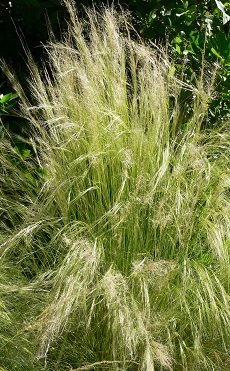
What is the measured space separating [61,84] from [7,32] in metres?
1.33

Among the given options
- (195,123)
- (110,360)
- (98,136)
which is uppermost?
(98,136)

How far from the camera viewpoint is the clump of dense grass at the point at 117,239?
2.45 meters

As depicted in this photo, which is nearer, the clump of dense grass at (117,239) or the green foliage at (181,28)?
the clump of dense grass at (117,239)

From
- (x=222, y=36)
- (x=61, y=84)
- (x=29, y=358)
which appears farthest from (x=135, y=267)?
(x=222, y=36)

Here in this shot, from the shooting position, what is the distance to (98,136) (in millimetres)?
2742

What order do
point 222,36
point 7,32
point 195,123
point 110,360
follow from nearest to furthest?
point 110,360 < point 195,123 < point 222,36 < point 7,32

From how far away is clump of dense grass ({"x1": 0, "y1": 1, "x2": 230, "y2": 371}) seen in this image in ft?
8.03

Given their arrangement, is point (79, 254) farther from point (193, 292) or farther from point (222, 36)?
point (222, 36)

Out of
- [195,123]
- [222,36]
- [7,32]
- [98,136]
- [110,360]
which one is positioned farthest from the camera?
[7,32]

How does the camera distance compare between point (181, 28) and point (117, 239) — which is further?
point (181, 28)

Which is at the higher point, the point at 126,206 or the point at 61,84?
the point at 61,84

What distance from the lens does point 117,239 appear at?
2.63 metres

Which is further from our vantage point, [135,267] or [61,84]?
[61,84]

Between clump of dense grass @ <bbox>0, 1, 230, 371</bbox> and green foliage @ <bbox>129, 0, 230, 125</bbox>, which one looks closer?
clump of dense grass @ <bbox>0, 1, 230, 371</bbox>
